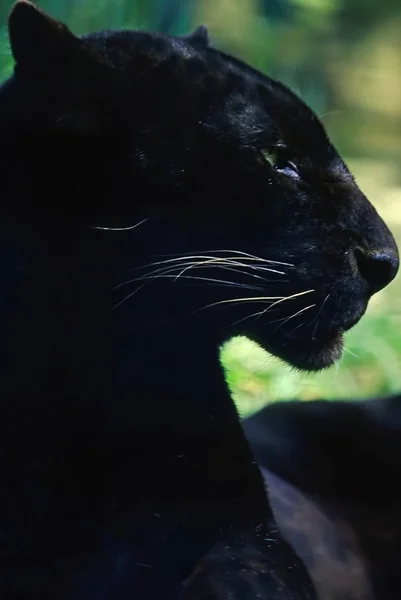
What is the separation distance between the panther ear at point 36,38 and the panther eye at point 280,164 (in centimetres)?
22

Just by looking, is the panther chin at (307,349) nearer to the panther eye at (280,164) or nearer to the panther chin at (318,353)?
the panther chin at (318,353)

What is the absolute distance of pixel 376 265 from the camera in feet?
2.83

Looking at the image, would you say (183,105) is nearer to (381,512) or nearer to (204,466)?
(204,466)

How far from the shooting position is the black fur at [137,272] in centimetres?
76

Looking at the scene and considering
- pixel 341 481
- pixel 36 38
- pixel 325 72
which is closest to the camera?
pixel 36 38

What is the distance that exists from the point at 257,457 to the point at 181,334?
1.11 ft

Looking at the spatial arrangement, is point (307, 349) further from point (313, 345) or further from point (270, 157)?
point (270, 157)

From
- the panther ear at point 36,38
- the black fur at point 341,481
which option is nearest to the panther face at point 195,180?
the panther ear at point 36,38

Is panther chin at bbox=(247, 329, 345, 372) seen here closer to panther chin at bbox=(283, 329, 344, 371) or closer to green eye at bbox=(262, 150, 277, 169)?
panther chin at bbox=(283, 329, 344, 371)

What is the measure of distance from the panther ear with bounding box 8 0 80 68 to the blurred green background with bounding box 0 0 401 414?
120 mm

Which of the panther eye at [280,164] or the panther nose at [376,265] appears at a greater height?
the panther eye at [280,164]

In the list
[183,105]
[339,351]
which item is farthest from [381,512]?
[183,105]

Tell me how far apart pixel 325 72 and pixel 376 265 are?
28 centimetres

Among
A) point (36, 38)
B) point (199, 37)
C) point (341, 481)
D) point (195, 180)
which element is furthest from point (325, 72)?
point (341, 481)
